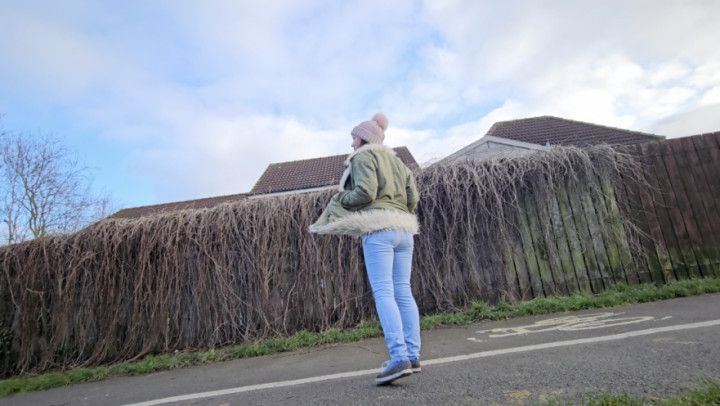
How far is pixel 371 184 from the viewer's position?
9.75 feet

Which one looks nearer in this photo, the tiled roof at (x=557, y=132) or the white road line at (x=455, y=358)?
the white road line at (x=455, y=358)

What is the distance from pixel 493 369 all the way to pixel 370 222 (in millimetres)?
1341

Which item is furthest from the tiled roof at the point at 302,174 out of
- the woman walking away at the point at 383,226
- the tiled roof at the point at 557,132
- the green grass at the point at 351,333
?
the woman walking away at the point at 383,226

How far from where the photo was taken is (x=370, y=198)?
2977 mm

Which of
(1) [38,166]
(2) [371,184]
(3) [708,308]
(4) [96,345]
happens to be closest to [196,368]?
(4) [96,345]

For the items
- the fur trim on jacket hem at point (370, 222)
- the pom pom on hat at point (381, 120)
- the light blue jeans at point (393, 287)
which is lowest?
the light blue jeans at point (393, 287)

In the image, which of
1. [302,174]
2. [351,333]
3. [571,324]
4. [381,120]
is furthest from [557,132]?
[381,120]

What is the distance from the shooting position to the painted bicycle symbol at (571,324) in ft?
12.2

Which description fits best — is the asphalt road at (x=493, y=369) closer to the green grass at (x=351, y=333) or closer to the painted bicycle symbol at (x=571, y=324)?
the painted bicycle symbol at (x=571, y=324)

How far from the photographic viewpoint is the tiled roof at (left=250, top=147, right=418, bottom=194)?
2080 cm

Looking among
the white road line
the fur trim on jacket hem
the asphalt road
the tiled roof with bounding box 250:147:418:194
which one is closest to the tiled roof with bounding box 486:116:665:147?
the tiled roof with bounding box 250:147:418:194

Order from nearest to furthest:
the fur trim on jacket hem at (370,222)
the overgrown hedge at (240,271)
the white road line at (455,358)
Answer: the fur trim on jacket hem at (370,222) → the white road line at (455,358) → the overgrown hedge at (240,271)

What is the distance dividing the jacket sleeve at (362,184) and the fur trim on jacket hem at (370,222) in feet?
0.27

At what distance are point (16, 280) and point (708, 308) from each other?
27.5 feet
